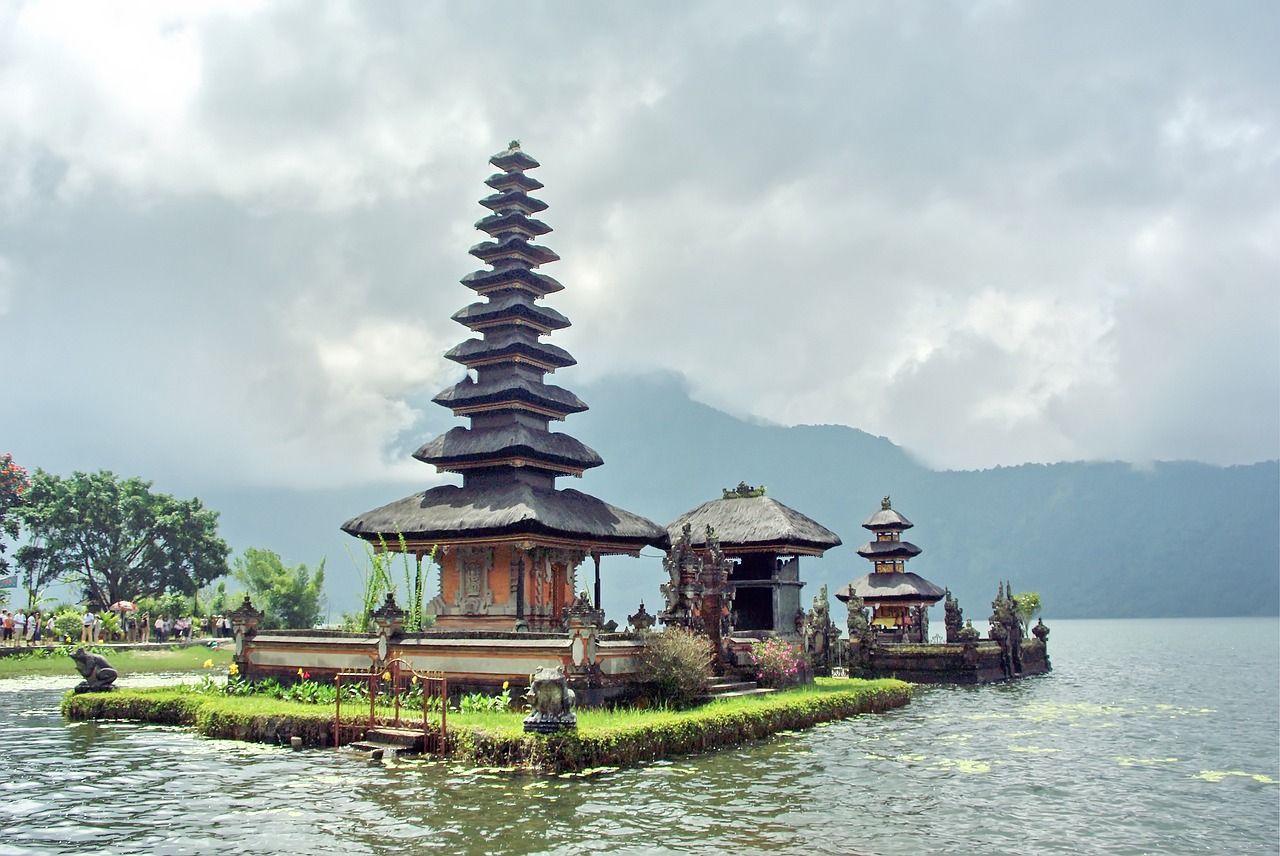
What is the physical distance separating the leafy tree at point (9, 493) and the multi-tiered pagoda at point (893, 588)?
49493 millimetres

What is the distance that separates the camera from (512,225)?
1594 inches

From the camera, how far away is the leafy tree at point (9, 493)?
61.6 m

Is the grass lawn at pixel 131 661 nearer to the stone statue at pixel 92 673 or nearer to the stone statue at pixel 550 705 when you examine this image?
the stone statue at pixel 92 673

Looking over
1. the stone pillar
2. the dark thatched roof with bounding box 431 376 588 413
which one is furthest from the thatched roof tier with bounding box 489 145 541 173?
the stone pillar

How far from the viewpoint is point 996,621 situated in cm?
5194

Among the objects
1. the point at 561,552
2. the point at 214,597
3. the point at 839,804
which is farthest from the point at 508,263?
the point at 214,597

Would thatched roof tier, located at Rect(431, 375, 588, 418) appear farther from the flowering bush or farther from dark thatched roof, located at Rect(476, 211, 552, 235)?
the flowering bush

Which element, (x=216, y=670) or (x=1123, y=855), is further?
(x=216, y=670)

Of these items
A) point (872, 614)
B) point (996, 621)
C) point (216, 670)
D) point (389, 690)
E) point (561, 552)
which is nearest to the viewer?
point (389, 690)

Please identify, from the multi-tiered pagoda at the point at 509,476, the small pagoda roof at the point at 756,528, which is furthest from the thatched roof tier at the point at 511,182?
the small pagoda roof at the point at 756,528

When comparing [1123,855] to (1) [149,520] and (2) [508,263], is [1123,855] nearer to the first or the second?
(2) [508,263]

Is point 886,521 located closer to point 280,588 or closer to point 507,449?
point 507,449

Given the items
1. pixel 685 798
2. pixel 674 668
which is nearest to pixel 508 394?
pixel 674 668

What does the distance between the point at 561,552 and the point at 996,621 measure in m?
27.0
